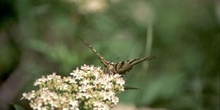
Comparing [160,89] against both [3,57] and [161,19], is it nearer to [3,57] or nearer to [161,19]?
[161,19]

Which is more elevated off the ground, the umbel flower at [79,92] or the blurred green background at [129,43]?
the blurred green background at [129,43]

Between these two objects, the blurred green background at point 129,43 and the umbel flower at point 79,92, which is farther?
the blurred green background at point 129,43

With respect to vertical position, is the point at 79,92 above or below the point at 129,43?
below

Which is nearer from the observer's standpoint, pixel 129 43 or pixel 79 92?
pixel 79 92
